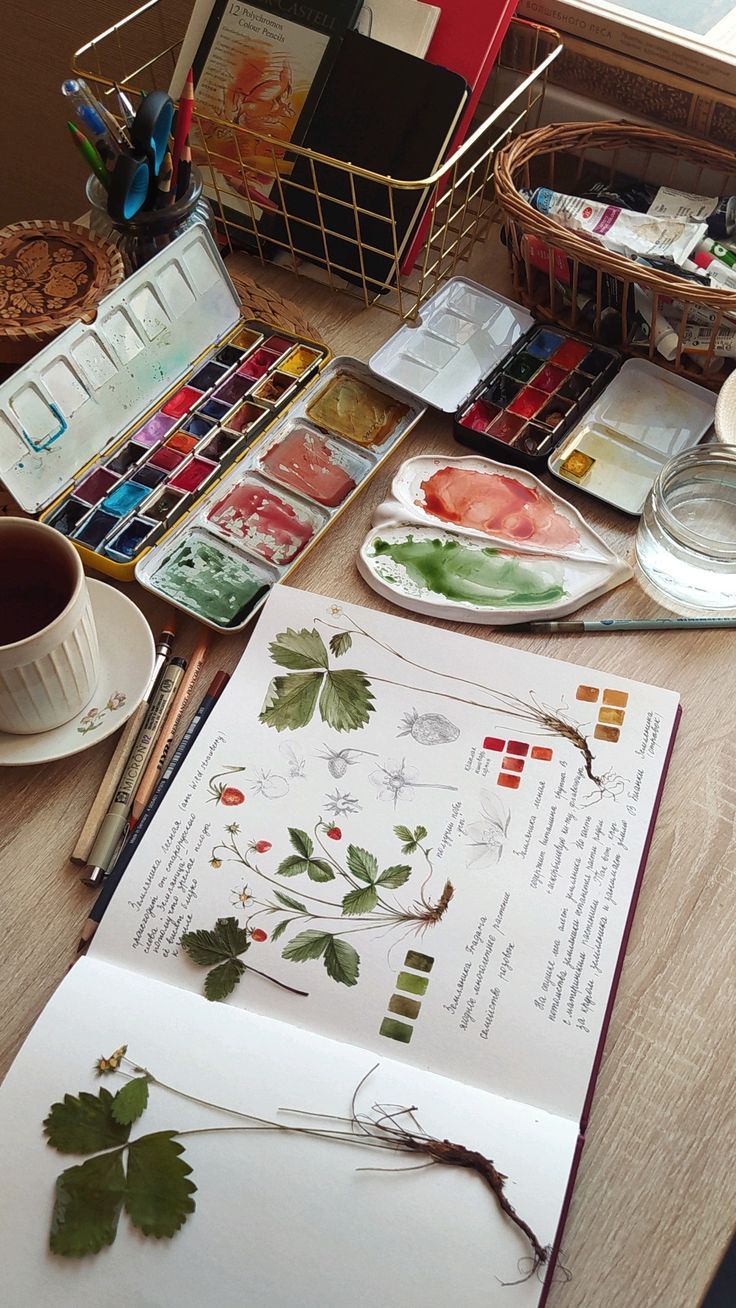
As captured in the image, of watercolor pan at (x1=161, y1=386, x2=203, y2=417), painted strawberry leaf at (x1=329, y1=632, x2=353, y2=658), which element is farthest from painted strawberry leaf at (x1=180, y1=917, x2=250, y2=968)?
watercolor pan at (x1=161, y1=386, x2=203, y2=417)

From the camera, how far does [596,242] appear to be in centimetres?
92

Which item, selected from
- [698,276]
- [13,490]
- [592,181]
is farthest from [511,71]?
[13,490]

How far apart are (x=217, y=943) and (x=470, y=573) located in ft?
1.11

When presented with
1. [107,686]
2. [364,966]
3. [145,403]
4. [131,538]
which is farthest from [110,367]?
[364,966]

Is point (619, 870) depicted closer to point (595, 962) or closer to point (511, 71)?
point (595, 962)

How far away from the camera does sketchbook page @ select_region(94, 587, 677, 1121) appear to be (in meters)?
0.64

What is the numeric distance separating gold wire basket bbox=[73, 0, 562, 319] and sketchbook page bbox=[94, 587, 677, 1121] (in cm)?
37

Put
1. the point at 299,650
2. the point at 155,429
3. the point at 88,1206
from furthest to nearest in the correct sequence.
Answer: the point at 155,429 → the point at 299,650 → the point at 88,1206

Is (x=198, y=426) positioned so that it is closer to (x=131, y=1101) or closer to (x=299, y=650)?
Result: (x=299, y=650)

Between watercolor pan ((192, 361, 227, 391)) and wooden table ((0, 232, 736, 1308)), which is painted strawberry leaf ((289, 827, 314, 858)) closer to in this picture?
wooden table ((0, 232, 736, 1308))

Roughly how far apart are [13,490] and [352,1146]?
1.69 feet

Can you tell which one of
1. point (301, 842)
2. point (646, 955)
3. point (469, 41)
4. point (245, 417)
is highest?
point (469, 41)

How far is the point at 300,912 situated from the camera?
2.20 ft

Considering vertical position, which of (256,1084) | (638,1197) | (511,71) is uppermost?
(511,71)
